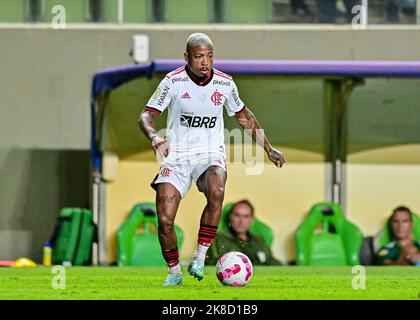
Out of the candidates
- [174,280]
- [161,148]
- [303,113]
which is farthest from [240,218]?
[161,148]

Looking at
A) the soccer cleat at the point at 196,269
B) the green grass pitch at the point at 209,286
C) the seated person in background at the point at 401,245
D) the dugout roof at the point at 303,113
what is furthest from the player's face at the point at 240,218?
the soccer cleat at the point at 196,269

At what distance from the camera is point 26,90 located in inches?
873

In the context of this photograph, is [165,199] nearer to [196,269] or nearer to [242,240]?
[196,269]

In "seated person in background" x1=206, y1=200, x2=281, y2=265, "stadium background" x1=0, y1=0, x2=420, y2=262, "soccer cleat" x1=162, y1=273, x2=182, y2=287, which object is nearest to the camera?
"soccer cleat" x1=162, y1=273, x2=182, y2=287

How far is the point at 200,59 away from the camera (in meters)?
11.7

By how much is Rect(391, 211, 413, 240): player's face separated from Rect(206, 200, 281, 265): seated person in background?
178 cm

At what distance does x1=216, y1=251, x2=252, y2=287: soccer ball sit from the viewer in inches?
479

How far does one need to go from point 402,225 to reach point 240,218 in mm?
2388

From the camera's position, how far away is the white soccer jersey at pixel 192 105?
1193 centimetres

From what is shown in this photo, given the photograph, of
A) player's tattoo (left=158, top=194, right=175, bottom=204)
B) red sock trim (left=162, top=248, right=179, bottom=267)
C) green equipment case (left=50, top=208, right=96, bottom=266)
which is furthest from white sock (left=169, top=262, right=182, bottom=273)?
green equipment case (left=50, top=208, right=96, bottom=266)

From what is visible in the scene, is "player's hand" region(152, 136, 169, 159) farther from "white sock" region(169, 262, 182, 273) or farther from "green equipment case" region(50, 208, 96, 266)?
"green equipment case" region(50, 208, 96, 266)

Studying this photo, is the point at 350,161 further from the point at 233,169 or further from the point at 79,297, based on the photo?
the point at 79,297

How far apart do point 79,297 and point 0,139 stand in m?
11.2
